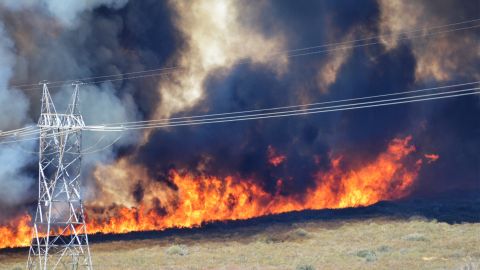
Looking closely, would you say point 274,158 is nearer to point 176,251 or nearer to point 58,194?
point 176,251

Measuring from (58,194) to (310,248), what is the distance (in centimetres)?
2257

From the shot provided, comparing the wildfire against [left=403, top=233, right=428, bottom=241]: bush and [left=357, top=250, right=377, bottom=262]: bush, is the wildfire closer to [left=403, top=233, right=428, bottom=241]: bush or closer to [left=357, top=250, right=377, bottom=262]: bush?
[left=403, top=233, right=428, bottom=241]: bush

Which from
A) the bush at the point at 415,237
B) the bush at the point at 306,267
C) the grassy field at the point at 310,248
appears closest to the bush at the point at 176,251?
the grassy field at the point at 310,248

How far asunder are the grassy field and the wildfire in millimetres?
8452

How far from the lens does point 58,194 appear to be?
167ft

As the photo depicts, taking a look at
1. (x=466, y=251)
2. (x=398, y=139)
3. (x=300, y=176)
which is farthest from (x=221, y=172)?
(x=466, y=251)

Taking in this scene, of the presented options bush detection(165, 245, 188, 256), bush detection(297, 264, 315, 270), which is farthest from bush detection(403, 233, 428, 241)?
bush detection(165, 245, 188, 256)

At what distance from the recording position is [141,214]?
79.2m

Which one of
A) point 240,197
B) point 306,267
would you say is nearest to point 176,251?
point 306,267

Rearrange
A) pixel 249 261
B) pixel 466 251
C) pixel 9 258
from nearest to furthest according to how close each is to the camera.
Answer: pixel 466 251
pixel 249 261
pixel 9 258

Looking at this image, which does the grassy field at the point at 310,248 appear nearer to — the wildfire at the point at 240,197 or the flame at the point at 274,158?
the wildfire at the point at 240,197

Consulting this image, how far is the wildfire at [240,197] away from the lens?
258ft

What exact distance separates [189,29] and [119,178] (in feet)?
79.5

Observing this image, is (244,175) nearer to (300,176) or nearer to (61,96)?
(300,176)
